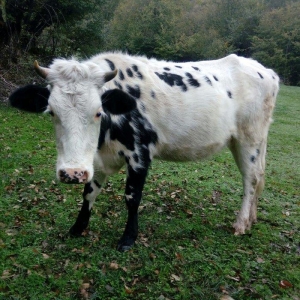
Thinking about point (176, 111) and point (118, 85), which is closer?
point (118, 85)

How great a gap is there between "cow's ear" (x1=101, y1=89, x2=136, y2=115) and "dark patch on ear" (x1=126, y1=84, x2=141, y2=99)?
0.42 meters

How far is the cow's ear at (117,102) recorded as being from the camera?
4016 mm

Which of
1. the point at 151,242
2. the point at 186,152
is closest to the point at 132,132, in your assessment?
the point at 186,152

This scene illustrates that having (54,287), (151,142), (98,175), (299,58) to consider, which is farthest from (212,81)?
(299,58)

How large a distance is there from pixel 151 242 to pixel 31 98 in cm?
240

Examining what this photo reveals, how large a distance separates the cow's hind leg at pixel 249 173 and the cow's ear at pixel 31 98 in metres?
3.03

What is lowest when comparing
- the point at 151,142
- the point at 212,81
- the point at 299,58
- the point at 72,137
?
the point at 299,58

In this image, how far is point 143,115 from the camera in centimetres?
458

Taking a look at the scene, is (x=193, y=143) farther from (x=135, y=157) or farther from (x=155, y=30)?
(x=155, y=30)

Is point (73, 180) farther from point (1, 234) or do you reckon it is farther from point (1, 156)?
point (1, 156)

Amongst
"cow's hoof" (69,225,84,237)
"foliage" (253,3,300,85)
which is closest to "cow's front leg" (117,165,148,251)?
"cow's hoof" (69,225,84,237)

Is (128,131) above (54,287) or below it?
above

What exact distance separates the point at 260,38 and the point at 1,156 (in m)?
49.5

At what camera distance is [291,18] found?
50938 mm
